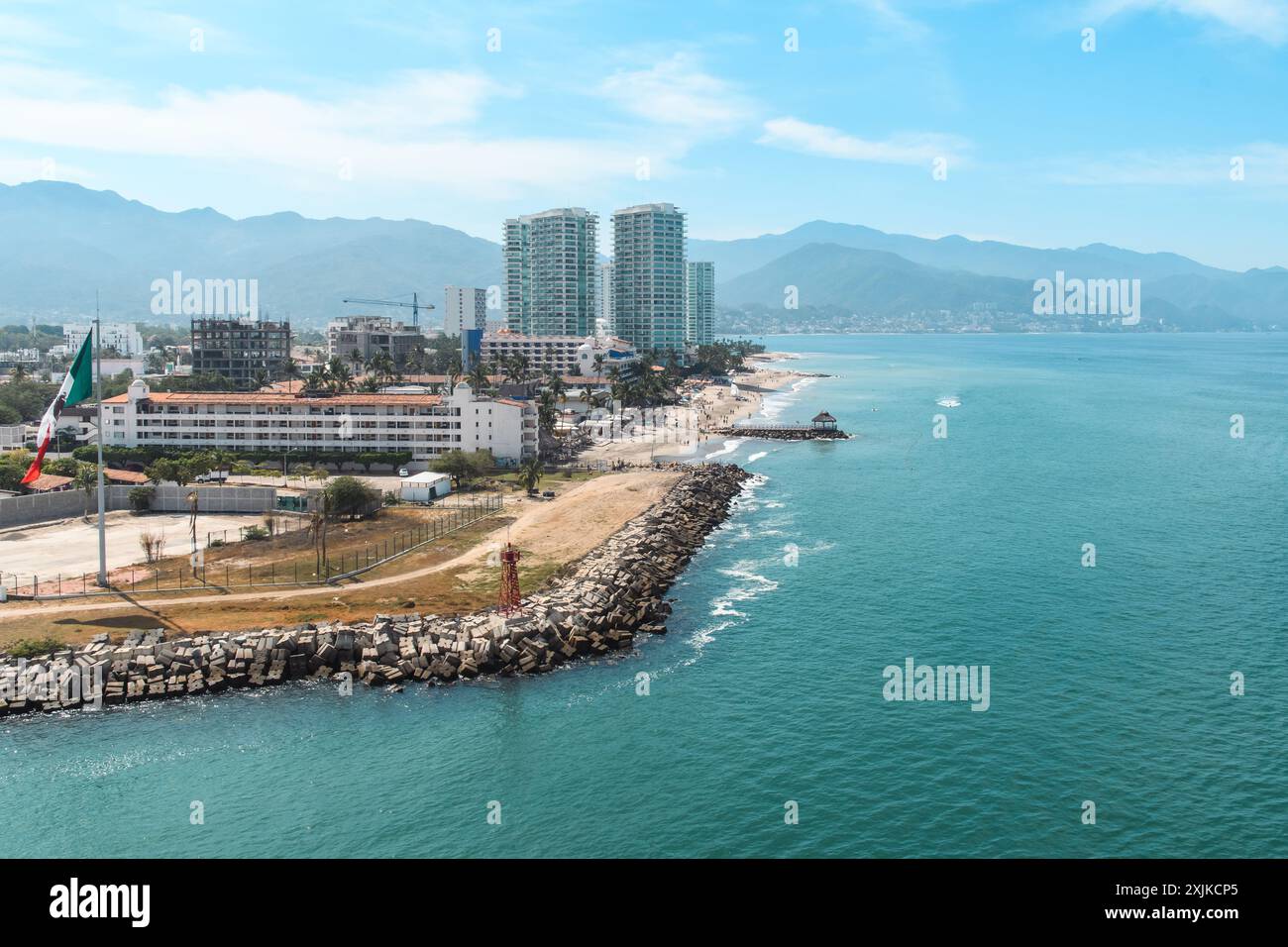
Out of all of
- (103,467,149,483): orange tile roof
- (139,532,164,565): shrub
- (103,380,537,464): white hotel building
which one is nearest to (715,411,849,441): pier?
(103,380,537,464): white hotel building

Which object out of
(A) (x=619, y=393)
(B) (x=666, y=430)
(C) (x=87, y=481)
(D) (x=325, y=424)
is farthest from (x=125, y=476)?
(A) (x=619, y=393)

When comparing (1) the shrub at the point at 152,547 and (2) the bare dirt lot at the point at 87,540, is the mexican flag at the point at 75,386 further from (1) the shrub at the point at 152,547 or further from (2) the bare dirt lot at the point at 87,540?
(1) the shrub at the point at 152,547

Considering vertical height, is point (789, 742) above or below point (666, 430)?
below

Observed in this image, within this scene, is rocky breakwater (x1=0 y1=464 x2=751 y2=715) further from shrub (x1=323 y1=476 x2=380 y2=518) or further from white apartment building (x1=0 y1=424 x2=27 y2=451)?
white apartment building (x1=0 y1=424 x2=27 y2=451)

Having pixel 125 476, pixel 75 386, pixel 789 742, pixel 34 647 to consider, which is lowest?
pixel 789 742

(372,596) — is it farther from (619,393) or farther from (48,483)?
(619,393)

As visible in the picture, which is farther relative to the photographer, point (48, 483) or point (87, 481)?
point (48, 483)
